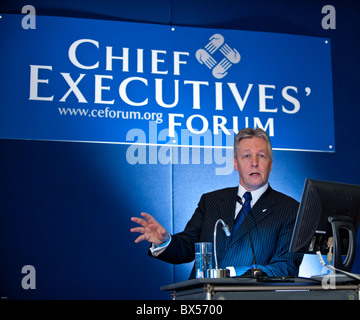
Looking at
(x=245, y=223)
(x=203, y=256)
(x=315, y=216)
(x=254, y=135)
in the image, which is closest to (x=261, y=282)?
(x=315, y=216)

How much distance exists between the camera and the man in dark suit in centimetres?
310

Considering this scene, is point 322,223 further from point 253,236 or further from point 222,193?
point 222,193

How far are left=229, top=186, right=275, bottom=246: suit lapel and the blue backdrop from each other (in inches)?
25.3

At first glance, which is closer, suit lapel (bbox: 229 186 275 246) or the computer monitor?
the computer monitor

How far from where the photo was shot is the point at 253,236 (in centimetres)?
334

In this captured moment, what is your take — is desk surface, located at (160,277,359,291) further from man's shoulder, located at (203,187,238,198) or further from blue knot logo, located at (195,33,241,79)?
blue knot logo, located at (195,33,241,79)

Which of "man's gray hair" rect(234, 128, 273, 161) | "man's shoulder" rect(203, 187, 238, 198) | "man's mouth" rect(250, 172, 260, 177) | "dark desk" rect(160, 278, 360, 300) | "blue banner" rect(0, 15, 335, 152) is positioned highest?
"blue banner" rect(0, 15, 335, 152)

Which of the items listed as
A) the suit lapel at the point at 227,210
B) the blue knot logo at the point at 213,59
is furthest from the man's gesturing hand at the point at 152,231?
the blue knot logo at the point at 213,59

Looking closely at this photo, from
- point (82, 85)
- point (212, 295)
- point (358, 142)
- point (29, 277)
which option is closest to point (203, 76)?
point (82, 85)

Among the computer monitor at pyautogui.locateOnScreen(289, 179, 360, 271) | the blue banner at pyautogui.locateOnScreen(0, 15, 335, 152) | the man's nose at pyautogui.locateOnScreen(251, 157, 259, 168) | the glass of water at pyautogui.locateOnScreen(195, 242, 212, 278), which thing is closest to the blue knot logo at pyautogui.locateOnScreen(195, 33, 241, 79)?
the blue banner at pyautogui.locateOnScreen(0, 15, 335, 152)

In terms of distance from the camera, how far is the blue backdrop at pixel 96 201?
147 inches

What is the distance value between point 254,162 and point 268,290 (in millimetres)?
1537

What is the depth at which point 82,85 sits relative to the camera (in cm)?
401
